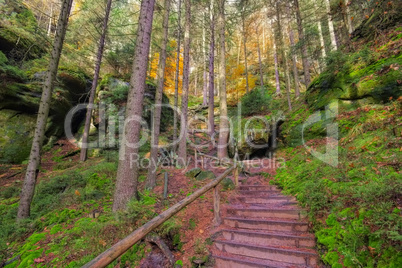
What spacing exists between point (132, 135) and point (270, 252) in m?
4.87

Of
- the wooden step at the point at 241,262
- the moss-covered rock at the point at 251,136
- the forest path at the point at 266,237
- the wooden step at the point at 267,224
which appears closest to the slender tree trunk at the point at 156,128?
the forest path at the point at 266,237

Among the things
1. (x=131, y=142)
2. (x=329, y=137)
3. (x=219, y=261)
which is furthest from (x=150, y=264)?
(x=329, y=137)

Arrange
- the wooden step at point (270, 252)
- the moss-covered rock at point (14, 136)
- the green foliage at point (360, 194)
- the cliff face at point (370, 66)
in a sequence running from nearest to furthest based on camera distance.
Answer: the green foliage at point (360, 194), the wooden step at point (270, 252), the cliff face at point (370, 66), the moss-covered rock at point (14, 136)

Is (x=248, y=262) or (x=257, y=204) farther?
(x=257, y=204)

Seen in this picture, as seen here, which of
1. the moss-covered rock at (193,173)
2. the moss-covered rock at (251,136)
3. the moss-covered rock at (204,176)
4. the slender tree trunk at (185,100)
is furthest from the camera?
the moss-covered rock at (251,136)

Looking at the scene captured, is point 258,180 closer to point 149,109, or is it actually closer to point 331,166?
point 331,166

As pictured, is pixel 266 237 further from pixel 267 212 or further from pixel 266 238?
pixel 267 212

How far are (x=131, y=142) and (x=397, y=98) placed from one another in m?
8.82

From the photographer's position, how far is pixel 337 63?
892cm

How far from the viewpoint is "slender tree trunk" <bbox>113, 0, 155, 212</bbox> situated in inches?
223

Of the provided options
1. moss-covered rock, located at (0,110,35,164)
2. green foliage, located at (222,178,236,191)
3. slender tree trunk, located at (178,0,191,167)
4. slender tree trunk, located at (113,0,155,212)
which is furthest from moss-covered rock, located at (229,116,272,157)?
moss-covered rock, located at (0,110,35,164)

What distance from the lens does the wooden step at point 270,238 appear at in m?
3.84

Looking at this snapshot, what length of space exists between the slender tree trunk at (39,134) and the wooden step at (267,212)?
6.78 m

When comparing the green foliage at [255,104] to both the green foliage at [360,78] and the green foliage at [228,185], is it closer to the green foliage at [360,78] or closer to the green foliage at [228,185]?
the green foliage at [360,78]
